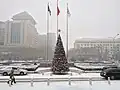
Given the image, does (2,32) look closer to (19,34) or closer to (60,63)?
(19,34)

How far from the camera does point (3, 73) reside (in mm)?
27828

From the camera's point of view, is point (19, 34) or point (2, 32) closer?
point (19, 34)

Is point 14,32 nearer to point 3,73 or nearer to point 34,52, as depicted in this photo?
point 34,52

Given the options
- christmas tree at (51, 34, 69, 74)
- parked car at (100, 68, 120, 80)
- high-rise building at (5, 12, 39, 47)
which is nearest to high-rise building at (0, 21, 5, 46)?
high-rise building at (5, 12, 39, 47)

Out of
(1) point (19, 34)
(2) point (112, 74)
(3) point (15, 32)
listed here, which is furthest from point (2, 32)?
(2) point (112, 74)

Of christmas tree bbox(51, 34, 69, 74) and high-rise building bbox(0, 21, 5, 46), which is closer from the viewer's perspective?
christmas tree bbox(51, 34, 69, 74)

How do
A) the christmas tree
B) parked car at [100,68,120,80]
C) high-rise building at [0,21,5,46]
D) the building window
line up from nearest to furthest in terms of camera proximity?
parked car at [100,68,120,80], the christmas tree, high-rise building at [0,21,5,46], the building window

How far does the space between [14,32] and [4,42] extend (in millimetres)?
9786

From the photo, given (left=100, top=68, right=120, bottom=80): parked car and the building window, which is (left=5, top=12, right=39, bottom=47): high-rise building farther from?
(left=100, top=68, right=120, bottom=80): parked car

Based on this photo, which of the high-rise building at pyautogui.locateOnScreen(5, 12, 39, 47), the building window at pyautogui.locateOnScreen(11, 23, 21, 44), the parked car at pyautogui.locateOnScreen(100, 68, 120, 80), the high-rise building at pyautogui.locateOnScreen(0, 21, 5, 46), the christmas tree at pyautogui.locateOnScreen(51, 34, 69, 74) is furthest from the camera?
the building window at pyautogui.locateOnScreen(11, 23, 21, 44)

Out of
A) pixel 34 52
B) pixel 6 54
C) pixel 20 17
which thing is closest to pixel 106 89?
pixel 34 52

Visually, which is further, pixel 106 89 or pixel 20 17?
pixel 20 17

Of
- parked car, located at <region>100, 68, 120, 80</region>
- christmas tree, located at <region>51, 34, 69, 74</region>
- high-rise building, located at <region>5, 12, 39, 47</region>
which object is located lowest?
parked car, located at <region>100, 68, 120, 80</region>

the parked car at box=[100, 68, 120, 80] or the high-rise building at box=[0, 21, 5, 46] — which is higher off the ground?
the high-rise building at box=[0, 21, 5, 46]
